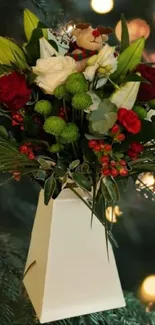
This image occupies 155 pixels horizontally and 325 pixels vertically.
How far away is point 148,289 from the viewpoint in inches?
40.1

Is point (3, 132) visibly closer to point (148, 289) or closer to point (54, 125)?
point (54, 125)

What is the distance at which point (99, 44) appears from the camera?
2.71 feet

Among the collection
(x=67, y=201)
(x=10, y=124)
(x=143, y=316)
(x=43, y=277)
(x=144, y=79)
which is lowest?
(x=143, y=316)

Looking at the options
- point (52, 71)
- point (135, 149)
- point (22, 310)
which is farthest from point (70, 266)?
point (52, 71)

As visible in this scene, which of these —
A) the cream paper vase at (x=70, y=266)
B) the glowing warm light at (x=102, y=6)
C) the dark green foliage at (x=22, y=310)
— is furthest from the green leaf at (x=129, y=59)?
the glowing warm light at (x=102, y=6)

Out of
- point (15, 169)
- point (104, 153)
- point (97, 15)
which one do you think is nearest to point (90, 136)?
point (104, 153)

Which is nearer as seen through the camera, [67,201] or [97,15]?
[67,201]

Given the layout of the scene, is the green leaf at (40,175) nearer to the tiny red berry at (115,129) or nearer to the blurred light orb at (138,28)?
the tiny red berry at (115,129)

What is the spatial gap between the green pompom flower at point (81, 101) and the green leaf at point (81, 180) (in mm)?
108

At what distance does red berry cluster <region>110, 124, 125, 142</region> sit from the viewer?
75cm

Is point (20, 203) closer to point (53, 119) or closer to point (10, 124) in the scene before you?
point (10, 124)

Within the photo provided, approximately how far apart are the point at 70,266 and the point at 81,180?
176 millimetres

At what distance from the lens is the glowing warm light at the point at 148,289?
99cm

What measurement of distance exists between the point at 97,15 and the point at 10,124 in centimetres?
60
